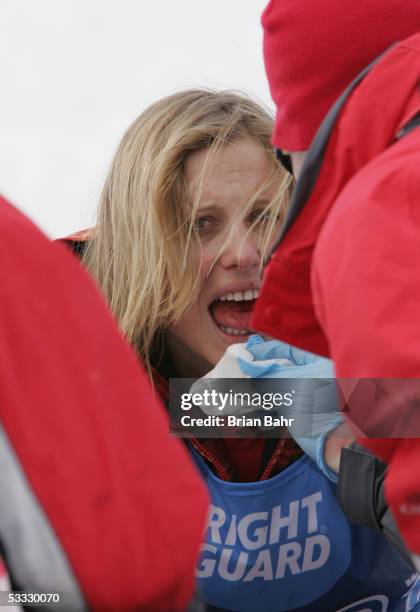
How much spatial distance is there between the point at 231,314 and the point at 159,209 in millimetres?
280

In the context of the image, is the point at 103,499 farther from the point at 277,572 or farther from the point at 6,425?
the point at 277,572

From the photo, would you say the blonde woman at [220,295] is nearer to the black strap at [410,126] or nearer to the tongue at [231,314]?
the tongue at [231,314]

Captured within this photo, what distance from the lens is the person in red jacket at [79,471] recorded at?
29.5 inches

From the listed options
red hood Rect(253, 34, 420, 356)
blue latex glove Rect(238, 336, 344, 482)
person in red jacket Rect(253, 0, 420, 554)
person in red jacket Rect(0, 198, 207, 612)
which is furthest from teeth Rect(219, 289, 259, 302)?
person in red jacket Rect(0, 198, 207, 612)

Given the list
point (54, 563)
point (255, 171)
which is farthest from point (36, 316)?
point (255, 171)

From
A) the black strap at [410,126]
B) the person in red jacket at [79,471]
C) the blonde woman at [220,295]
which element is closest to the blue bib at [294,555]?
the blonde woman at [220,295]

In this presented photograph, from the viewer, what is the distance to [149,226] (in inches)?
79.7

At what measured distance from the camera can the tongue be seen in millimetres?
2084

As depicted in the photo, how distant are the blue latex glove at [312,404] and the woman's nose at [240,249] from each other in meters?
0.26

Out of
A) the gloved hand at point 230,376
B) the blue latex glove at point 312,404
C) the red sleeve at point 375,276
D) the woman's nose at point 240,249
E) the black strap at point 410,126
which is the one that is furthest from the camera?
the woman's nose at point 240,249

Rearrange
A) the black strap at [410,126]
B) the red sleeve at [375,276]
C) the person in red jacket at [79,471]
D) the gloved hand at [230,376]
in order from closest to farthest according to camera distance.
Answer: the person in red jacket at [79,471]
the red sleeve at [375,276]
the black strap at [410,126]
the gloved hand at [230,376]

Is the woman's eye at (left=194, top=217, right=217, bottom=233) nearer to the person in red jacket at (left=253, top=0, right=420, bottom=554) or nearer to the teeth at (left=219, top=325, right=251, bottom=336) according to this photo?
the teeth at (left=219, top=325, right=251, bottom=336)

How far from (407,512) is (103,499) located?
39 centimetres

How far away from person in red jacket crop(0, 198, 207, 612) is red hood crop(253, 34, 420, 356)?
0.52 m
